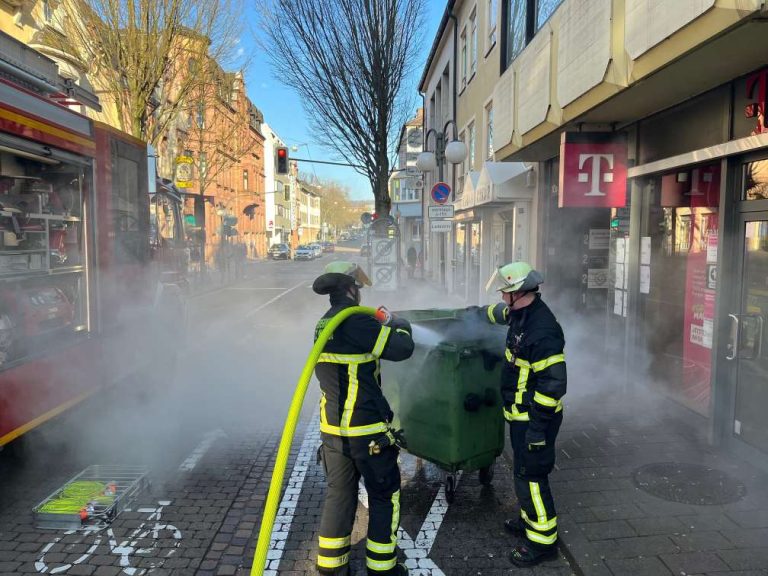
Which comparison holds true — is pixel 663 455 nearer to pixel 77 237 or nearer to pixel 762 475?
pixel 762 475

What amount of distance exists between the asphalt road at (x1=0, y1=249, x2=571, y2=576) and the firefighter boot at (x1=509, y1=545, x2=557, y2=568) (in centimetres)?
5

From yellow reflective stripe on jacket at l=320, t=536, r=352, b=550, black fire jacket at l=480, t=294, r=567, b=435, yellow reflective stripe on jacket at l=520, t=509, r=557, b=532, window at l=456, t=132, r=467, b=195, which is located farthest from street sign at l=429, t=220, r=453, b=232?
yellow reflective stripe on jacket at l=320, t=536, r=352, b=550

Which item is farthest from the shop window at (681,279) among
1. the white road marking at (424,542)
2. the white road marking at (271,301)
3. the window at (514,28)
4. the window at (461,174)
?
the window at (461,174)

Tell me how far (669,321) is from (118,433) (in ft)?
18.5

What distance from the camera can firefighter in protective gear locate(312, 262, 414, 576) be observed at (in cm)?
295

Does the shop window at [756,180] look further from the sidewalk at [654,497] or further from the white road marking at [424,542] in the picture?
the white road marking at [424,542]

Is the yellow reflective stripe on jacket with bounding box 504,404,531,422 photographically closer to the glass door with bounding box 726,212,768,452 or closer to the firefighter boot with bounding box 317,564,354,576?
the firefighter boot with bounding box 317,564,354,576

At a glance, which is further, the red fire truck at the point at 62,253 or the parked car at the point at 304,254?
the parked car at the point at 304,254

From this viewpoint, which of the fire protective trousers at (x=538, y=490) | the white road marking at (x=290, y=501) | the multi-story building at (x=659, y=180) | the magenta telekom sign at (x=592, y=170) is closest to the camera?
the fire protective trousers at (x=538, y=490)

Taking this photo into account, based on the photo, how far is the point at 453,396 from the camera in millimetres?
3744

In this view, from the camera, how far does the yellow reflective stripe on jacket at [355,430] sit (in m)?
2.94

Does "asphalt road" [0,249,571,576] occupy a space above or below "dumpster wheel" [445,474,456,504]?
below

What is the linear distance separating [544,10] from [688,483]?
649 cm

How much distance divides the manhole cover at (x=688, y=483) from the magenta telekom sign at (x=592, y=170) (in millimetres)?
2841
